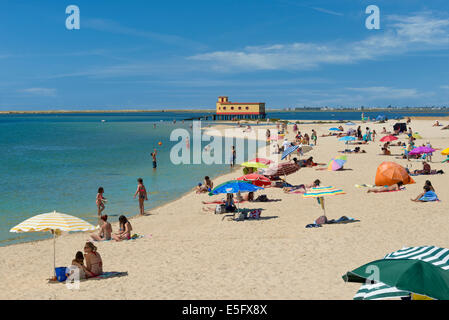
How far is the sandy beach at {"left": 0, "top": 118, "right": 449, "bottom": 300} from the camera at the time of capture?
9117 millimetres

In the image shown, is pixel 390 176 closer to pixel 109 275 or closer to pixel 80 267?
pixel 109 275

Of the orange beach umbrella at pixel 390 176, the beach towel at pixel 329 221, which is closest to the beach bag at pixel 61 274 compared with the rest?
the beach towel at pixel 329 221

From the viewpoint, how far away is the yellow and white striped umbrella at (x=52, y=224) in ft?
33.0

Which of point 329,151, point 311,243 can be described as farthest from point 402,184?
point 329,151

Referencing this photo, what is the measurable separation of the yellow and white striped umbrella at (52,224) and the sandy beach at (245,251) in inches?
48.9

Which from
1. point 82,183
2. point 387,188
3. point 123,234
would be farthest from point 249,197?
point 82,183

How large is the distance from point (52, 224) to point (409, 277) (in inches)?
305

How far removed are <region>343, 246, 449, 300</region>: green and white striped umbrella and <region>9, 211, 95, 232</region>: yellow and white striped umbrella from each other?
6481mm

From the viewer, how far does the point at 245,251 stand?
11711 mm

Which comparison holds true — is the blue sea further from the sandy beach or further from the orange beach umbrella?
the orange beach umbrella

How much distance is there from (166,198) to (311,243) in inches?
450

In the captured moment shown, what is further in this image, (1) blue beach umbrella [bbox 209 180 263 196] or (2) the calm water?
(2) the calm water

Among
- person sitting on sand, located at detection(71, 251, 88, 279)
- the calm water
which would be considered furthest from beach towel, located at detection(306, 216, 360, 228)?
the calm water
